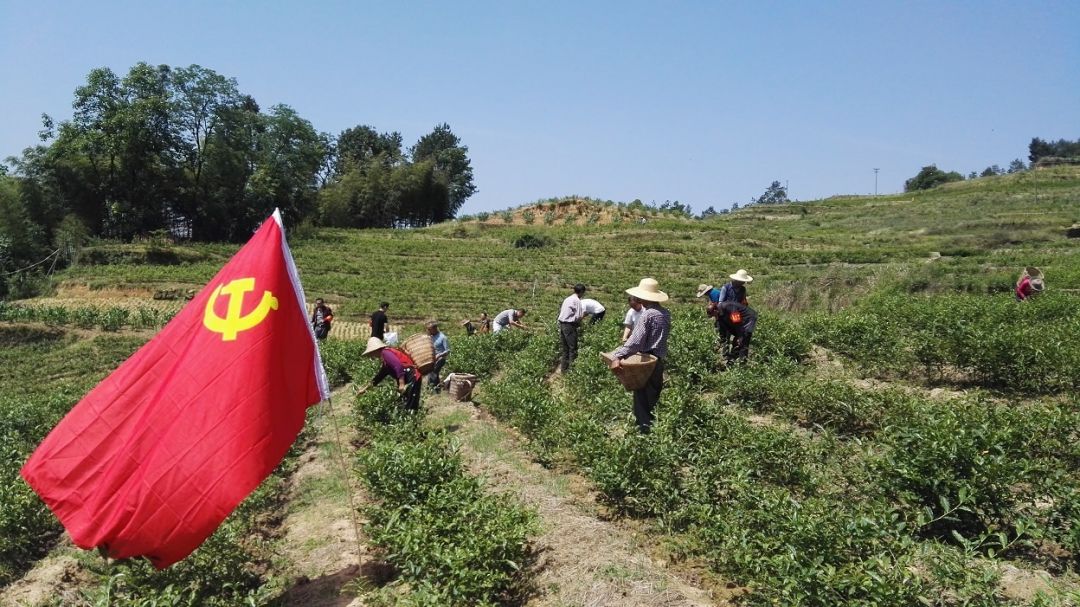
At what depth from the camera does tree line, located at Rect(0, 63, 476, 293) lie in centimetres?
4171

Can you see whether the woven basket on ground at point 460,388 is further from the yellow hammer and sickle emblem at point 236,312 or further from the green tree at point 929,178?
the green tree at point 929,178

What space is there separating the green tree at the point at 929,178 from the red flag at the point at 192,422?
94.0m

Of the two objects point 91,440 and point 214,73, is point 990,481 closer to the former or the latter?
point 91,440

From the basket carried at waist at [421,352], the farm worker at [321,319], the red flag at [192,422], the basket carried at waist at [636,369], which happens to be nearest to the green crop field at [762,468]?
the basket carried at waist at [636,369]

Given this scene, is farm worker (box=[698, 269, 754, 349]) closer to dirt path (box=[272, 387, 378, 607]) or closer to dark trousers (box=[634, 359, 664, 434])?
dark trousers (box=[634, 359, 664, 434])

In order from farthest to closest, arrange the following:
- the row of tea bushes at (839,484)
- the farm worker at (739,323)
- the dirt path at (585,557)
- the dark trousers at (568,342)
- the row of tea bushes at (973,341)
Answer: the dark trousers at (568,342) < the farm worker at (739,323) < the row of tea bushes at (973,341) < the dirt path at (585,557) < the row of tea bushes at (839,484)

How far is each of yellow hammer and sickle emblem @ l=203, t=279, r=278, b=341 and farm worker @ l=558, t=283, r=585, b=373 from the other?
22.0 feet

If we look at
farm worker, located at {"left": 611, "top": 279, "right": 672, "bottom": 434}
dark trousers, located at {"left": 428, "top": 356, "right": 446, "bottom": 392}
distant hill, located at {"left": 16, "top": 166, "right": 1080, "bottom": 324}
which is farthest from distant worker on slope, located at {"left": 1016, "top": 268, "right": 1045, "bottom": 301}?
dark trousers, located at {"left": 428, "top": 356, "right": 446, "bottom": 392}

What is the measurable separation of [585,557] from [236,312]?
3.08 m

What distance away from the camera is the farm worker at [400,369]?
865 centimetres

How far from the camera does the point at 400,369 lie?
866cm

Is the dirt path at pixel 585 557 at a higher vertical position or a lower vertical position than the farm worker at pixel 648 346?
lower

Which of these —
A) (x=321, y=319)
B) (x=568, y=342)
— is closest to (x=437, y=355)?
(x=568, y=342)

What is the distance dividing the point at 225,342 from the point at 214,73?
49.6 metres
